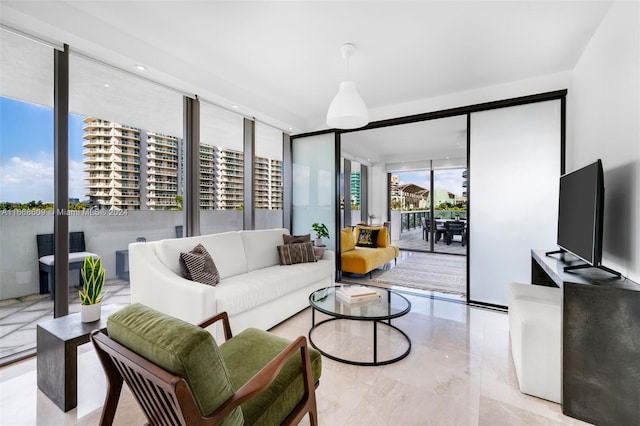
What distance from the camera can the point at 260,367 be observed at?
1421 millimetres

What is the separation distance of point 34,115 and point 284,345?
273 centimetres

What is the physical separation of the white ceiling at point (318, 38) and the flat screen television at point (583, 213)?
4.23ft

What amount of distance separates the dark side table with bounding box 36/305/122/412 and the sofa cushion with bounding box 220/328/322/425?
2.74 feet

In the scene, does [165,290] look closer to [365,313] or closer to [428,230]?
[365,313]

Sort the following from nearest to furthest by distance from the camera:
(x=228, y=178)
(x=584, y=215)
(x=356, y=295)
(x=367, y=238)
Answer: (x=584, y=215), (x=356, y=295), (x=228, y=178), (x=367, y=238)

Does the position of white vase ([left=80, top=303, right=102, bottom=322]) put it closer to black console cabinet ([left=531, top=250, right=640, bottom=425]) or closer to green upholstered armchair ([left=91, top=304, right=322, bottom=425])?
green upholstered armchair ([left=91, top=304, right=322, bottom=425])

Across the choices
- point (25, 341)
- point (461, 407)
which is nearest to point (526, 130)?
point (461, 407)

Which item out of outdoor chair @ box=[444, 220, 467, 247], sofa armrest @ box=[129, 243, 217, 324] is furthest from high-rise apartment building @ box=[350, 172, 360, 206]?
sofa armrest @ box=[129, 243, 217, 324]

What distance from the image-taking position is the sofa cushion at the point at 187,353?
89 cm

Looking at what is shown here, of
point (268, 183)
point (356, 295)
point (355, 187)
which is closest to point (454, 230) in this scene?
point (355, 187)

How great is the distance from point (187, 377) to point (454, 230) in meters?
7.65

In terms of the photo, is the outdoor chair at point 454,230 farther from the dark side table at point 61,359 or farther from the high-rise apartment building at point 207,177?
→ the dark side table at point 61,359

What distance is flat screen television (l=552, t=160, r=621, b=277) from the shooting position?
71.6 inches

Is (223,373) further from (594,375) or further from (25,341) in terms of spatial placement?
(25,341)
